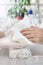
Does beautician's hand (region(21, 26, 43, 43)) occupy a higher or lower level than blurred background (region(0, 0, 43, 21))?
lower

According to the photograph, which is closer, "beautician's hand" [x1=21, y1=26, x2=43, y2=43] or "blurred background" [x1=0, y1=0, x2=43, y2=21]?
"beautician's hand" [x1=21, y1=26, x2=43, y2=43]

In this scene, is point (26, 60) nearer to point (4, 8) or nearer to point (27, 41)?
point (27, 41)

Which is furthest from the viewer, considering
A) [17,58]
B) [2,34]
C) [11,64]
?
[2,34]

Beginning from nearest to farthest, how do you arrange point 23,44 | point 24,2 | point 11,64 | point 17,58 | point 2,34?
point 11,64
point 17,58
point 23,44
point 2,34
point 24,2

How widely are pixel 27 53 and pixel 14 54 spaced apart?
0.30 feet

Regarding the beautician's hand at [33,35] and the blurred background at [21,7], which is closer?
the beautician's hand at [33,35]

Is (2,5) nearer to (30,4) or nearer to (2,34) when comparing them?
(30,4)

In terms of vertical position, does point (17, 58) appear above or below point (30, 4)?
below

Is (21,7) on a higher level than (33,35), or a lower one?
higher

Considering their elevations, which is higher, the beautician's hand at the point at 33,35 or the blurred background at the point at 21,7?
the blurred background at the point at 21,7

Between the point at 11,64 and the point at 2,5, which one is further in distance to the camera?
the point at 2,5

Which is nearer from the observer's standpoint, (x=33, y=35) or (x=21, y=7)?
(x=33, y=35)

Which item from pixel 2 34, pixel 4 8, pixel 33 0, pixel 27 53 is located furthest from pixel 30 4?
pixel 27 53

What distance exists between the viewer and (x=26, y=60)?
3.37ft
